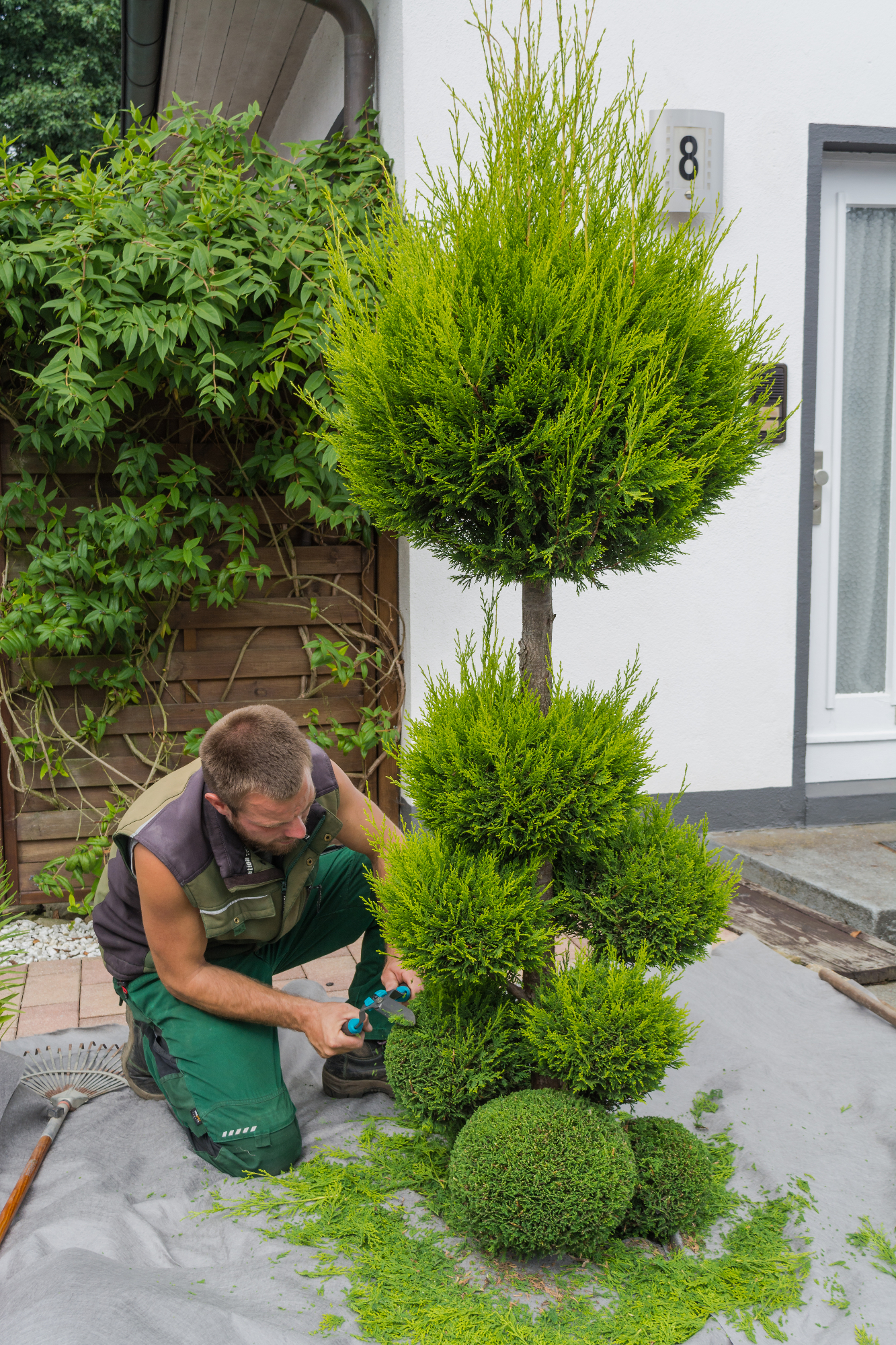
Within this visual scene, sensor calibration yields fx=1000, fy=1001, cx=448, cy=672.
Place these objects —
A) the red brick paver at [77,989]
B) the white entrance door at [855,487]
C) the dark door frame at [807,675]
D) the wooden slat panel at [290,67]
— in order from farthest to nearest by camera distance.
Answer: the wooden slat panel at [290,67]
the white entrance door at [855,487]
the dark door frame at [807,675]
the red brick paver at [77,989]

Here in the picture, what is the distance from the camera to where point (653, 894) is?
6.46ft

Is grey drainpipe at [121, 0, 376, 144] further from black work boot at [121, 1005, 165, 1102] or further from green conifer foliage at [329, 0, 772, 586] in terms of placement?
black work boot at [121, 1005, 165, 1102]

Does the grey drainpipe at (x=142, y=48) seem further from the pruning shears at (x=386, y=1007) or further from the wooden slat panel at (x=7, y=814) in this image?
the pruning shears at (x=386, y=1007)

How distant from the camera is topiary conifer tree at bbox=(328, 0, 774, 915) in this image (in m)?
1.78

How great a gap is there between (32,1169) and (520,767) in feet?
4.75

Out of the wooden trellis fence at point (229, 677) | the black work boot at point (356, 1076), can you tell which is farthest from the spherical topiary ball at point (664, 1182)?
the wooden trellis fence at point (229, 677)

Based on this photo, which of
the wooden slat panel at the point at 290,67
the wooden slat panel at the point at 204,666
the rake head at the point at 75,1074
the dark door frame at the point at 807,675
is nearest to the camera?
the rake head at the point at 75,1074

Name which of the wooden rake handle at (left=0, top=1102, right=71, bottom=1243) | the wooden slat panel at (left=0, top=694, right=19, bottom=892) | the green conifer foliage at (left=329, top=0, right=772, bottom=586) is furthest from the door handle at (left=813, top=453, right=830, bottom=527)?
the wooden rake handle at (left=0, top=1102, right=71, bottom=1243)

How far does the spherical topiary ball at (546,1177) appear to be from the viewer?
5.95 ft

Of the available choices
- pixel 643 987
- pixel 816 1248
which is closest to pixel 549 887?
pixel 643 987

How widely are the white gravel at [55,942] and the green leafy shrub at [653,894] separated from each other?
2485 mm

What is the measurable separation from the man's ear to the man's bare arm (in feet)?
0.59

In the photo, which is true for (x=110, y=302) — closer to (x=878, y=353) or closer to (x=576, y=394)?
(x=576, y=394)

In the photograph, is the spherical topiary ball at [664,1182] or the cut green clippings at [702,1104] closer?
the spherical topiary ball at [664,1182]
